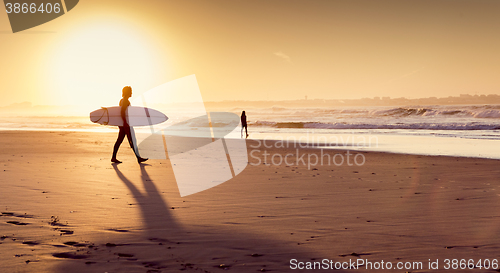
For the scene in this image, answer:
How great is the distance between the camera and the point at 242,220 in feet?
15.6

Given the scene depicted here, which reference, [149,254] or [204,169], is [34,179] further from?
[149,254]

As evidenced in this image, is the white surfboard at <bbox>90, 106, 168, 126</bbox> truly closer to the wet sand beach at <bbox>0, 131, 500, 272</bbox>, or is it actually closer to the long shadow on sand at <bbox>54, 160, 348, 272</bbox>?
the wet sand beach at <bbox>0, 131, 500, 272</bbox>

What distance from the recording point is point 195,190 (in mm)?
6586

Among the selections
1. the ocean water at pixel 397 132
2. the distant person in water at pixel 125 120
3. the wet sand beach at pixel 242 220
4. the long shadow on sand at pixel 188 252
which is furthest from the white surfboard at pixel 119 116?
the ocean water at pixel 397 132

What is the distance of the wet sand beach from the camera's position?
347cm

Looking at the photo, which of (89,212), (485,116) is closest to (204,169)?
(89,212)

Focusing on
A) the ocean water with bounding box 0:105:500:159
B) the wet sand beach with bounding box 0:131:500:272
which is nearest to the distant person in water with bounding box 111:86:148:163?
the wet sand beach with bounding box 0:131:500:272

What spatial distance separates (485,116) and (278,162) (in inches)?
1759

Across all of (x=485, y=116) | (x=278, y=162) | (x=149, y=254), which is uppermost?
(x=149, y=254)

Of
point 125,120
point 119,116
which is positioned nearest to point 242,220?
point 125,120

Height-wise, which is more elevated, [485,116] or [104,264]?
[104,264]

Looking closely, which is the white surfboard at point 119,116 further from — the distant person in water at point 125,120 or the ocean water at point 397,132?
the ocean water at point 397,132

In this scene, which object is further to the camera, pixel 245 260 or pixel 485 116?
pixel 485 116

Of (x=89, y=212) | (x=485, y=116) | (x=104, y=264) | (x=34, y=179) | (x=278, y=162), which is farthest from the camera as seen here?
(x=485, y=116)
